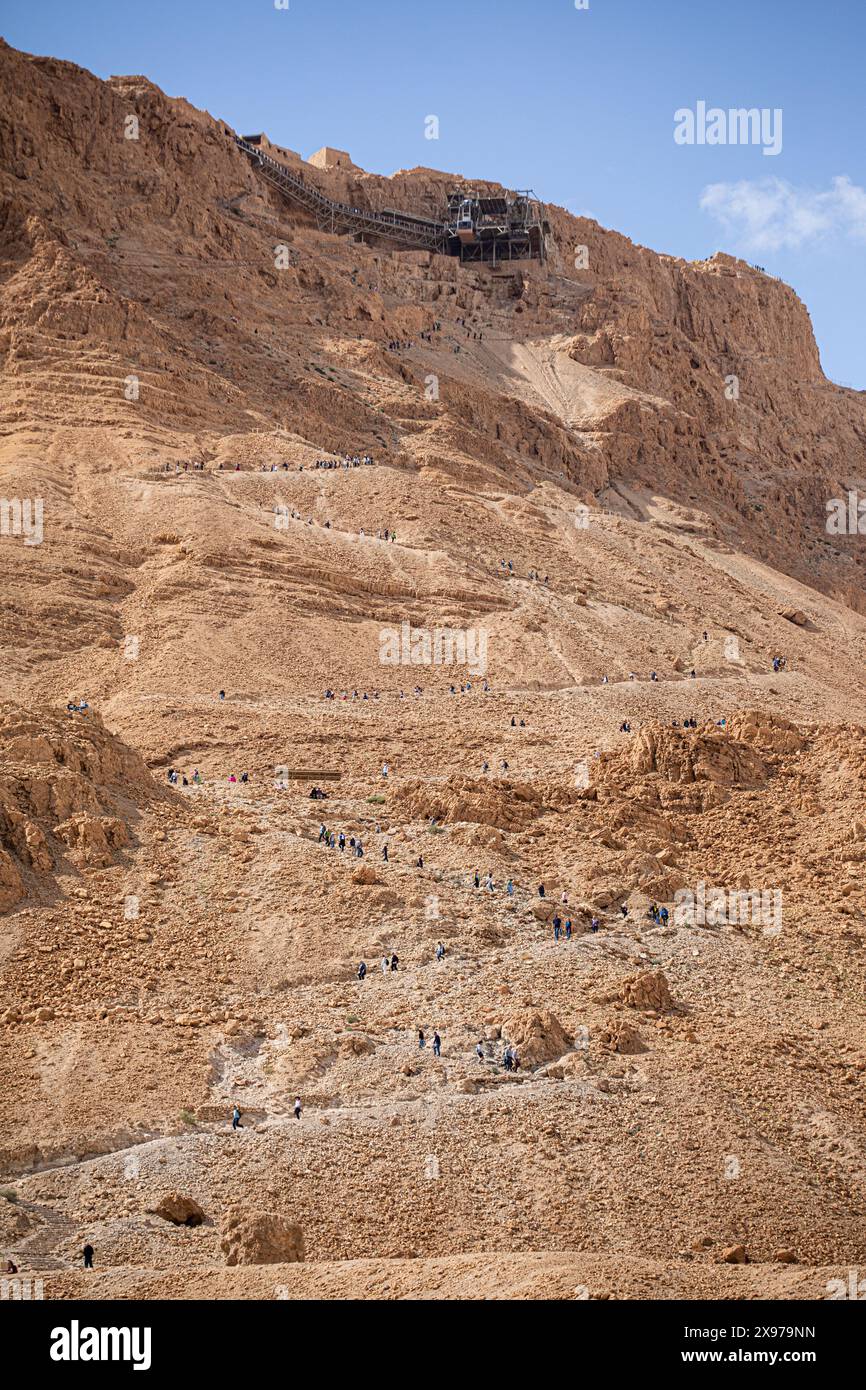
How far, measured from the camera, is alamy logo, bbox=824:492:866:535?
254 feet

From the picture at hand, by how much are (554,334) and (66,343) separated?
31718 millimetres

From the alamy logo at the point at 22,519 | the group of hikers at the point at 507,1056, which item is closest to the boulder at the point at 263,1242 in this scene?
the group of hikers at the point at 507,1056

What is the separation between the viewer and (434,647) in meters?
41.6

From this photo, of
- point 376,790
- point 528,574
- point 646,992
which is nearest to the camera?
point 646,992

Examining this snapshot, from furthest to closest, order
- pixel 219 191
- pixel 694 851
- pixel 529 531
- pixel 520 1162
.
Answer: pixel 219 191 < pixel 529 531 < pixel 694 851 < pixel 520 1162

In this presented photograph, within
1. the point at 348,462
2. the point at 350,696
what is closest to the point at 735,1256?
the point at 350,696

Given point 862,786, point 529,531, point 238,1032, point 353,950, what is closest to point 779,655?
point 529,531

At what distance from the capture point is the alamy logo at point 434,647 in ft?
133
